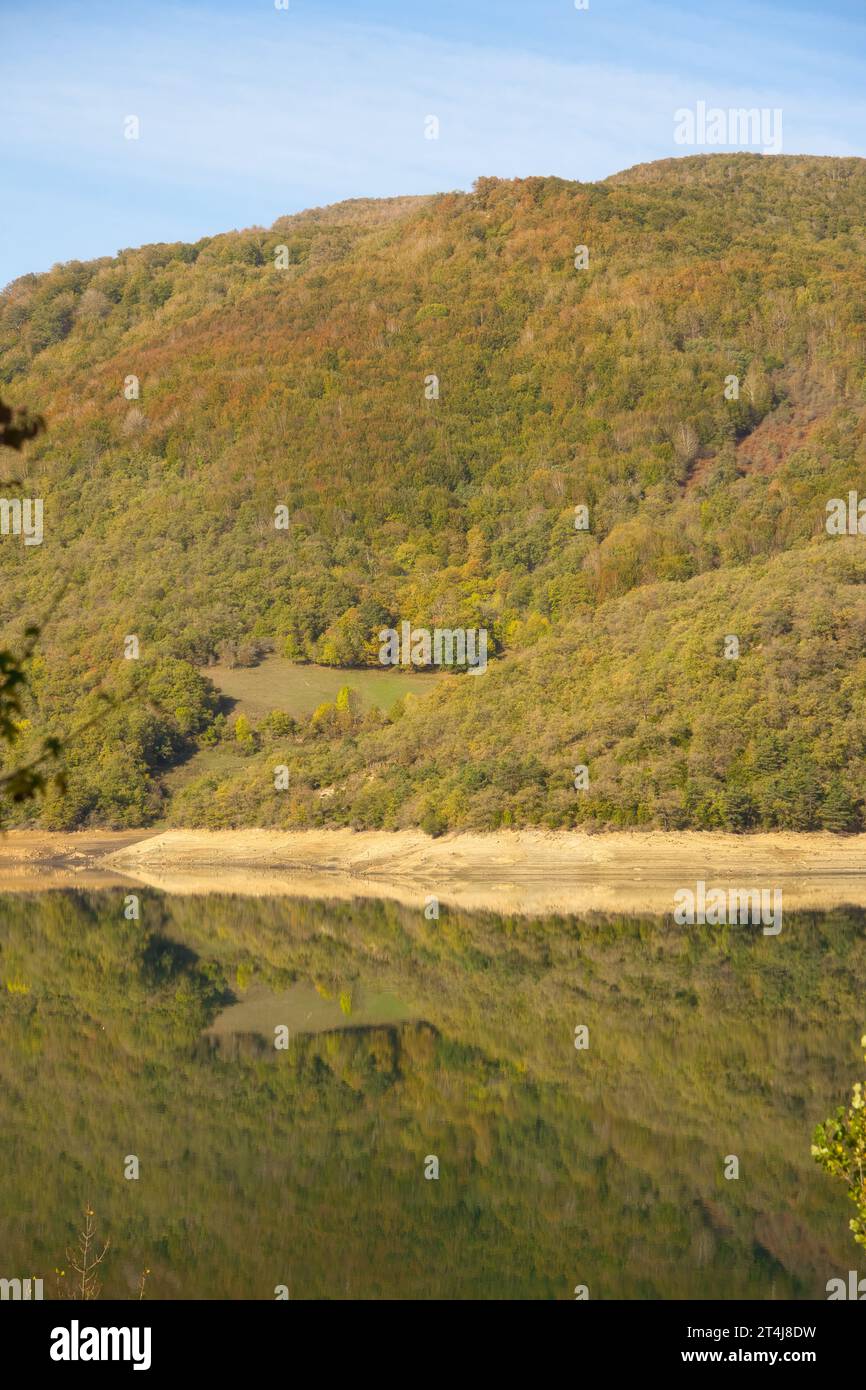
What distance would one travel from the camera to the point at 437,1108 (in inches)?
1125

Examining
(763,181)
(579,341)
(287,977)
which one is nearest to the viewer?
(287,977)

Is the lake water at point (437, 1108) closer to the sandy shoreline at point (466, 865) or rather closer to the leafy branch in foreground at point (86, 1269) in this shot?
the leafy branch in foreground at point (86, 1269)

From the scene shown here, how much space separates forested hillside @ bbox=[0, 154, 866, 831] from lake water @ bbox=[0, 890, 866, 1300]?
22389 millimetres

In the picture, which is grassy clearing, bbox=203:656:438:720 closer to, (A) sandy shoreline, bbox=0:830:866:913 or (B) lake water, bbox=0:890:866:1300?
(A) sandy shoreline, bbox=0:830:866:913

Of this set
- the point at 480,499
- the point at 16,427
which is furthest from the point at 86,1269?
the point at 480,499

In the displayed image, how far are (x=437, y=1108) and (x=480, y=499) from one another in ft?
299

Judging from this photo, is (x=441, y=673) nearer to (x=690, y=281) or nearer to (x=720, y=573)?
(x=720, y=573)

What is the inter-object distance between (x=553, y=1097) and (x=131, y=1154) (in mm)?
7689

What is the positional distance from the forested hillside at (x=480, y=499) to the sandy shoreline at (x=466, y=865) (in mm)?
1443

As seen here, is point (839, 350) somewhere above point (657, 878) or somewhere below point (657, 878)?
above

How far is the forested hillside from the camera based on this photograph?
69.6 meters

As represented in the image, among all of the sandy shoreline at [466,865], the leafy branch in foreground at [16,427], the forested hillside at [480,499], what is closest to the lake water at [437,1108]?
the sandy shoreline at [466,865]

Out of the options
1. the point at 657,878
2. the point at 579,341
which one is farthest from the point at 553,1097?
Answer: the point at 579,341
